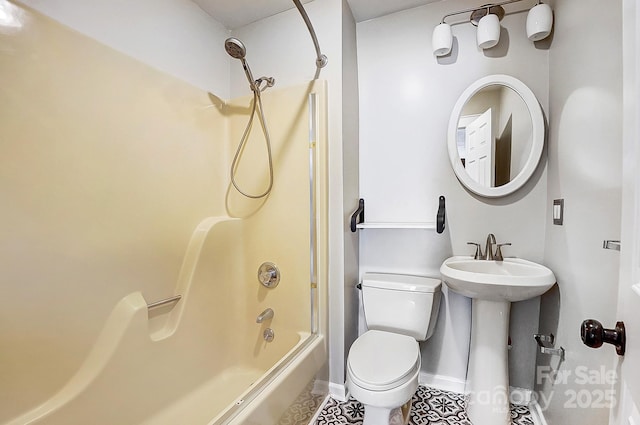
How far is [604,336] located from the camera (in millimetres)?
531

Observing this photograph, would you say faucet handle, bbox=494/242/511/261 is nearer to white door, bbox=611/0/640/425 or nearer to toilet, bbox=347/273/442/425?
toilet, bbox=347/273/442/425

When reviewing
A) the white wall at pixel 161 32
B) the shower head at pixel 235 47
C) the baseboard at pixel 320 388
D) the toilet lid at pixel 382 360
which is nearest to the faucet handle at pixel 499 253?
the toilet lid at pixel 382 360

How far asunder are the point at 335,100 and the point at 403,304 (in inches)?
49.4

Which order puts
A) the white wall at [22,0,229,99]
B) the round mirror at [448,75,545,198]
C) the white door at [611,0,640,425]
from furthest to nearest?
the round mirror at [448,75,545,198], the white wall at [22,0,229,99], the white door at [611,0,640,425]

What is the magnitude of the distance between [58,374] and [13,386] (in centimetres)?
12

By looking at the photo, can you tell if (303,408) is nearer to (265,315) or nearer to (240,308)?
(265,315)

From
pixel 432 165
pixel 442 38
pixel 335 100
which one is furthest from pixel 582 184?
pixel 335 100

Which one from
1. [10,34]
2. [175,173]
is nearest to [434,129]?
[175,173]

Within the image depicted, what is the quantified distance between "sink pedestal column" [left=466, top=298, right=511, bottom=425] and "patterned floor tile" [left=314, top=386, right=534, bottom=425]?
0.36 feet

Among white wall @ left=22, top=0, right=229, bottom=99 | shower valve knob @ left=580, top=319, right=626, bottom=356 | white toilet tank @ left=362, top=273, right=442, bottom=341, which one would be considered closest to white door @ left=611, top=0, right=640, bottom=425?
shower valve knob @ left=580, top=319, right=626, bottom=356

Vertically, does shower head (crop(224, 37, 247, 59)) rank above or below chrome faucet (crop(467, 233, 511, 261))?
above

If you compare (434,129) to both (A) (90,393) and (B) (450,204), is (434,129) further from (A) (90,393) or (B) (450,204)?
(A) (90,393)

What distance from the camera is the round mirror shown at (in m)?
1.52

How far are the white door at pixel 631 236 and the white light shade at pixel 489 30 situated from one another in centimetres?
117
